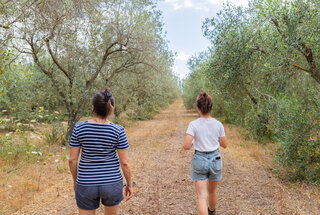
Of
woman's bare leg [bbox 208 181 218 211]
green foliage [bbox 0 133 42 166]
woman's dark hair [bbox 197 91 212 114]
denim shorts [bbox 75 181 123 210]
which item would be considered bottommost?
green foliage [bbox 0 133 42 166]

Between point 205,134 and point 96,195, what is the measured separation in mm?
1729

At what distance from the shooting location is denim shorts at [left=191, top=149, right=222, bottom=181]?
3475 mm

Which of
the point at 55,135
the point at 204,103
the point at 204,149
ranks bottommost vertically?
the point at 55,135

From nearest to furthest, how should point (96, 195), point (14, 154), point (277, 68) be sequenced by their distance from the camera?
point (96, 195)
point (277, 68)
point (14, 154)

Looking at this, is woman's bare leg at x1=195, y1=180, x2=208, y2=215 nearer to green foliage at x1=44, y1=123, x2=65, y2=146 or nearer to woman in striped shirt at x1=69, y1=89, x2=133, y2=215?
woman in striped shirt at x1=69, y1=89, x2=133, y2=215

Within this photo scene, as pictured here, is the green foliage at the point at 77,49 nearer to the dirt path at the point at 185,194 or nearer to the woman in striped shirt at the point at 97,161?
the dirt path at the point at 185,194

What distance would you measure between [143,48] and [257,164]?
24.3 feet

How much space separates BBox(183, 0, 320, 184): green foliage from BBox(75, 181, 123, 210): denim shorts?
16.2 feet

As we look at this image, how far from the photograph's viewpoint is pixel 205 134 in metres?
3.51

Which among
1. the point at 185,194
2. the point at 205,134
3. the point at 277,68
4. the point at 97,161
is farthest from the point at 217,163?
the point at 277,68

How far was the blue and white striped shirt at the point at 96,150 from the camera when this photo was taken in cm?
261

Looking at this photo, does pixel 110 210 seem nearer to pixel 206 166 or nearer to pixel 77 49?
pixel 206 166

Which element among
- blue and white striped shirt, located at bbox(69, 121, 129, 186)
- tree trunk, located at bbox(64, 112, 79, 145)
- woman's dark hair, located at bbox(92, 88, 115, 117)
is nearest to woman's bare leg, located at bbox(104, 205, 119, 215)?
blue and white striped shirt, located at bbox(69, 121, 129, 186)

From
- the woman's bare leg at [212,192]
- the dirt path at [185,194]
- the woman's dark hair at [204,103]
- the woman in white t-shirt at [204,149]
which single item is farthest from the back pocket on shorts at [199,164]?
the dirt path at [185,194]
